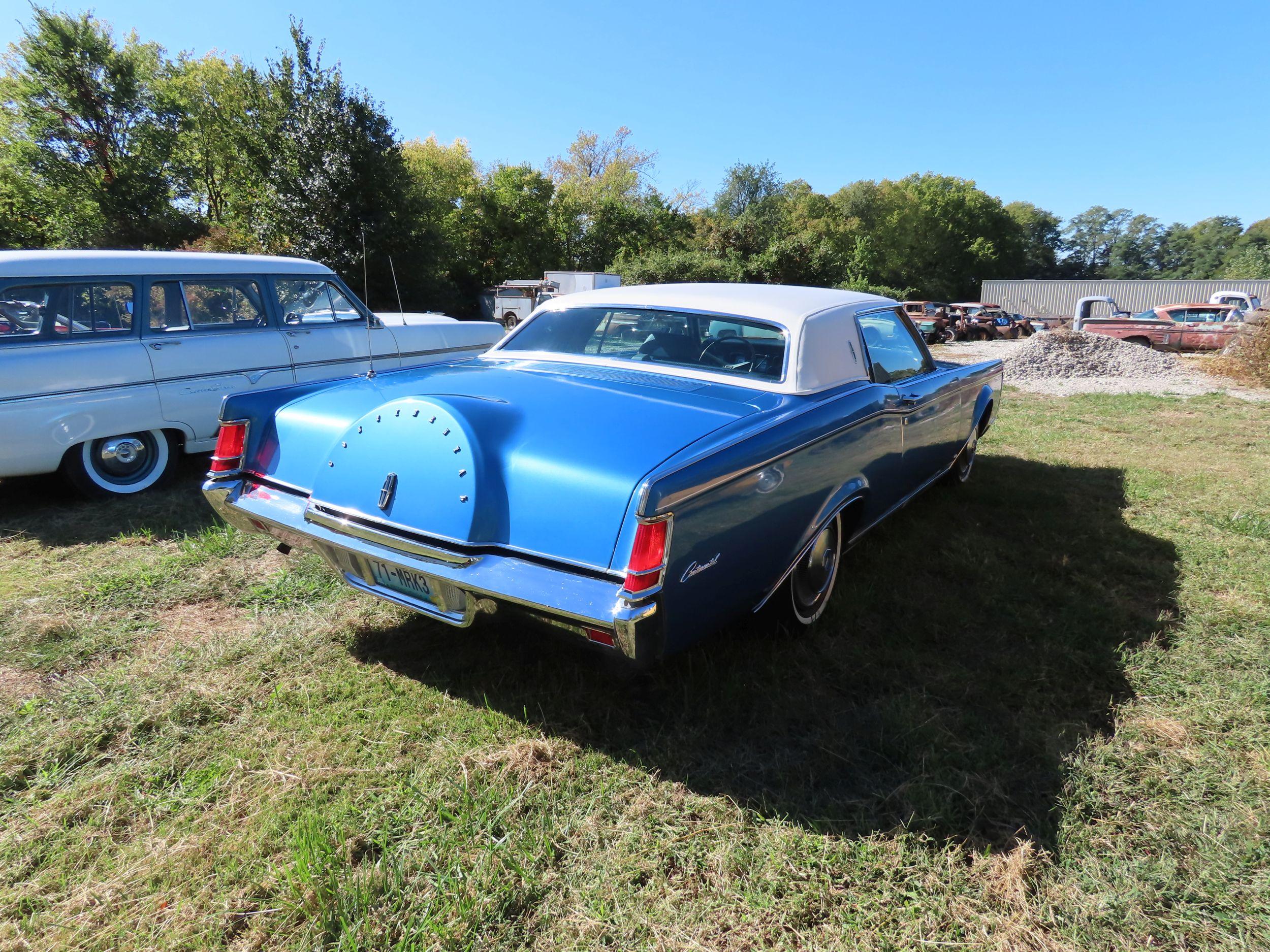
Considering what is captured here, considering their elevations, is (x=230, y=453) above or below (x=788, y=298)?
below

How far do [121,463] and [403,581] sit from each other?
3.70 metres

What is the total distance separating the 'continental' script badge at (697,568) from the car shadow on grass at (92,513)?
135 inches

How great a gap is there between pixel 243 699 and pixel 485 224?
34.4 m

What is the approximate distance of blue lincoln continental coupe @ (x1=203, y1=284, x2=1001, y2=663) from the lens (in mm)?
2037

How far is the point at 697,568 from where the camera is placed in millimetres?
2121

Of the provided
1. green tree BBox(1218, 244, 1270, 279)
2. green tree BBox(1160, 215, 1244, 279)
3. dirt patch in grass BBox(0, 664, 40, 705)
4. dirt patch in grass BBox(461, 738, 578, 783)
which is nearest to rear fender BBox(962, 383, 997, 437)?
dirt patch in grass BBox(461, 738, 578, 783)

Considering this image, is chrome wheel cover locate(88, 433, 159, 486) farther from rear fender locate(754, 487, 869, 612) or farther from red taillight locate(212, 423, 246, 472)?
rear fender locate(754, 487, 869, 612)

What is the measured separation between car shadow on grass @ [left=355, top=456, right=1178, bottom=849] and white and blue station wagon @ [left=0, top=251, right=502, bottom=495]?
9.64 feet

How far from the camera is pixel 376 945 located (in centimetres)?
164

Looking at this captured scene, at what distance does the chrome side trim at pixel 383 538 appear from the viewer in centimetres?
218

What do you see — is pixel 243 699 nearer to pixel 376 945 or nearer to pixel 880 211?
pixel 376 945

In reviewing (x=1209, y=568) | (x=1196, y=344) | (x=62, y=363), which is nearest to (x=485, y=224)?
(x=1196, y=344)

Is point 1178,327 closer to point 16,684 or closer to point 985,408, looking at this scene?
point 985,408

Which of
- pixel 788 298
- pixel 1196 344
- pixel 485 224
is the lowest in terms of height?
pixel 1196 344
